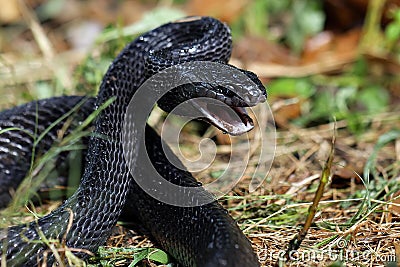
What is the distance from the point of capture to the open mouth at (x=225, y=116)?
405cm

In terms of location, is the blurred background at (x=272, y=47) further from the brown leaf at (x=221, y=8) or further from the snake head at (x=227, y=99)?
the snake head at (x=227, y=99)

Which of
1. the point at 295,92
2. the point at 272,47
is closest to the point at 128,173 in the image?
the point at 295,92

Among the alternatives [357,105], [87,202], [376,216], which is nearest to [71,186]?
[87,202]

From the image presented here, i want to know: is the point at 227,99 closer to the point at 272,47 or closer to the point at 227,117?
the point at 227,117

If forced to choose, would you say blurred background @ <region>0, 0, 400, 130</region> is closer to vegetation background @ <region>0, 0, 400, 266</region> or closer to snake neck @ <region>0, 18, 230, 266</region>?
vegetation background @ <region>0, 0, 400, 266</region>

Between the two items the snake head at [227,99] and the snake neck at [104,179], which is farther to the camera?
the snake head at [227,99]

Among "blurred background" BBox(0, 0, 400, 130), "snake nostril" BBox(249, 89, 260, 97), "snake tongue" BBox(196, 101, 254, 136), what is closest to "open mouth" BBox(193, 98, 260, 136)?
"snake tongue" BBox(196, 101, 254, 136)

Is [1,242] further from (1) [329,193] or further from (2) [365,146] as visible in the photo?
(2) [365,146]

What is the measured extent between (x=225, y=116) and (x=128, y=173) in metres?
0.84

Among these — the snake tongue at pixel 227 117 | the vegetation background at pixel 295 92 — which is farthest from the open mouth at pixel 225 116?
the vegetation background at pixel 295 92

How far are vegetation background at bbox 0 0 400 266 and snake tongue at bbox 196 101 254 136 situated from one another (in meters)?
0.59

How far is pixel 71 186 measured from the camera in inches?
Answer: 204

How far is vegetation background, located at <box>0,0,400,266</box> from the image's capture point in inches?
162

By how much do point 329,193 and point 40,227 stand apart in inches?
91.0
